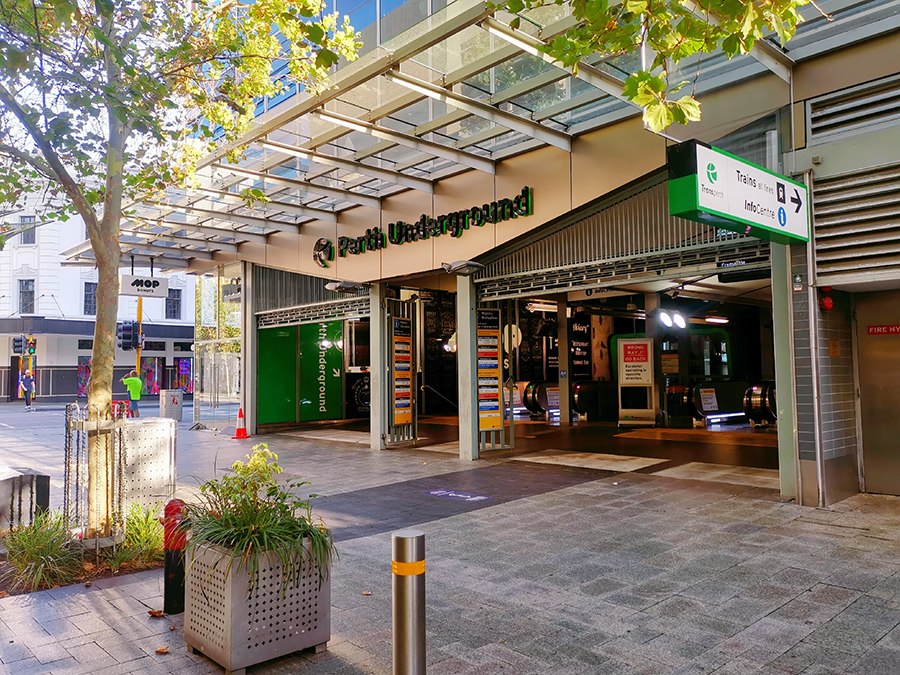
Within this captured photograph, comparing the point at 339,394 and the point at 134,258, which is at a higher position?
the point at 134,258

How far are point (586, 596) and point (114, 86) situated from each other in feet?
18.6

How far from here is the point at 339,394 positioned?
68.3 ft

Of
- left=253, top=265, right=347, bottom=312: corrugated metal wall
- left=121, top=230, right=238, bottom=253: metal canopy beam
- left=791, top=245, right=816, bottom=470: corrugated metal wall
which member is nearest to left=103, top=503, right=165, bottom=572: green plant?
left=791, top=245, right=816, bottom=470: corrugated metal wall

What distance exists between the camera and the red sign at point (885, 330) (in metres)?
8.11

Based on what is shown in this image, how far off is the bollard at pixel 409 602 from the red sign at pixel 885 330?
24.5 feet

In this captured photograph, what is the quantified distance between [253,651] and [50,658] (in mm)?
1260

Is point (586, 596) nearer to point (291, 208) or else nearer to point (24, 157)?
point (24, 157)

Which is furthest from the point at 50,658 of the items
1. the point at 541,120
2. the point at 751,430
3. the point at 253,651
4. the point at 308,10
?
the point at 751,430

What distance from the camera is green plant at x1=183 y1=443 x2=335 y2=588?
373 centimetres

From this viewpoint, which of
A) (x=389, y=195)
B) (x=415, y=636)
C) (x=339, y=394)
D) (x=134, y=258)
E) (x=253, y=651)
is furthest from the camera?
(x=339, y=394)

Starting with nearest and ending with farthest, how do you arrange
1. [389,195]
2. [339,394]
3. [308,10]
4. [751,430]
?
1. [308,10]
2. [389,195]
3. [751,430]
4. [339,394]

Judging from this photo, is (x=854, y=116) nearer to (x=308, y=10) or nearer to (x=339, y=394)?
(x=308, y=10)

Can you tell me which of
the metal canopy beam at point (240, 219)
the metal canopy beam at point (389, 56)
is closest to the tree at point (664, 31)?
the metal canopy beam at point (389, 56)

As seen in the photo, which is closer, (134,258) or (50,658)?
(50,658)
